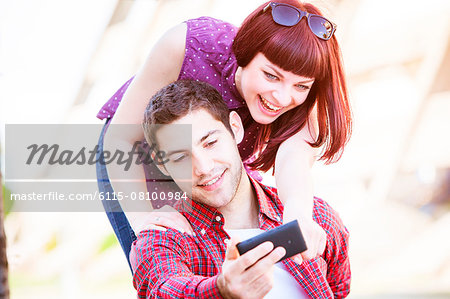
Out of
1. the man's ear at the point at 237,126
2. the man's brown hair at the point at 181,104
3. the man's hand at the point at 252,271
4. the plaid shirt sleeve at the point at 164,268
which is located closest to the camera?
the man's hand at the point at 252,271

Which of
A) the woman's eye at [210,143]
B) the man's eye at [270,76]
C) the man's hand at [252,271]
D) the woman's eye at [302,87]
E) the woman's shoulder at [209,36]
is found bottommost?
the man's hand at [252,271]

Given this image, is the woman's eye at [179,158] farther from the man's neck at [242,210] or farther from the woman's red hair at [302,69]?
the woman's red hair at [302,69]

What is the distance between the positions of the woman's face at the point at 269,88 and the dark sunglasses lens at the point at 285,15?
0.09 m

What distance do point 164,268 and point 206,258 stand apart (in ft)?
0.53

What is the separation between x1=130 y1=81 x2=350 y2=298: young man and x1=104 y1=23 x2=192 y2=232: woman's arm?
11 cm

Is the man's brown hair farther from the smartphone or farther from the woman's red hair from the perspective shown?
the smartphone

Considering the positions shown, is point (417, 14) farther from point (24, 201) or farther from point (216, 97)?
point (216, 97)

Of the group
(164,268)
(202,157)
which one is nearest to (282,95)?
(202,157)

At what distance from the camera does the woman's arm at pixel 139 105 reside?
1.54 metres

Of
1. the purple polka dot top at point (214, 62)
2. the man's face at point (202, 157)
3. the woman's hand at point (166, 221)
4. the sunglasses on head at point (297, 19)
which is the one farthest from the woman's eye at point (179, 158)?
the sunglasses on head at point (297, 19)

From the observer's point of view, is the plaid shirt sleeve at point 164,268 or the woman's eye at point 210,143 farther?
the woman's eye at point 210,143

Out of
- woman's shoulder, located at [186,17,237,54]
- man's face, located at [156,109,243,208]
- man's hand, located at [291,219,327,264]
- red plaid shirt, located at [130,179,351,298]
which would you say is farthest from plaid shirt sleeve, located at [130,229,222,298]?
woman's shoulder, located at [186,17,237,54]

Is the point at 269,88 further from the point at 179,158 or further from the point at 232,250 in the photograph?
the point at 232,250

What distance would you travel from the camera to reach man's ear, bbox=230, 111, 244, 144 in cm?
149
